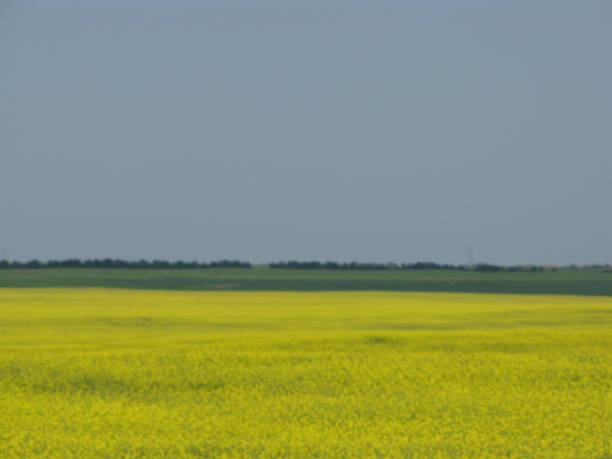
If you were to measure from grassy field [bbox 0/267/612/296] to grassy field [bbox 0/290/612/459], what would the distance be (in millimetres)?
35510

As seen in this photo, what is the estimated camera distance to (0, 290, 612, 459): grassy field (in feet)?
36.6

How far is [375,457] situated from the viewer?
34.0 ft

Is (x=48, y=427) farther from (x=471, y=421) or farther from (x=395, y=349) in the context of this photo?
(x=395, y=349)

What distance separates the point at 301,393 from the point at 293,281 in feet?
186

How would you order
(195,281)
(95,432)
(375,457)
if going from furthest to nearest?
(195,281) → (95,432) → (375,457)

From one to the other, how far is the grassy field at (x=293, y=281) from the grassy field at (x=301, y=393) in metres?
35.5

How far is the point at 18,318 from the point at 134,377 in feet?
49.3

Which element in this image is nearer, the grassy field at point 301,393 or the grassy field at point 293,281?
the grassy field at point 301,393

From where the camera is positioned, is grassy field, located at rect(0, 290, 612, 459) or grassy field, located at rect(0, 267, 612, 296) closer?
grassy field, located at rect(0, 290, 612, 459)

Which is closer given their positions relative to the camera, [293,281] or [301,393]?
[301,393]

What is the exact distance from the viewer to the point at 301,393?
15273mm

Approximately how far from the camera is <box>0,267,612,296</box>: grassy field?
2448 inches

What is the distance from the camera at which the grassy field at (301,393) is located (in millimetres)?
11164

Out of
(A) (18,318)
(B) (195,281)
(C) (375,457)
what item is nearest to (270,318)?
(A) (18,318)
